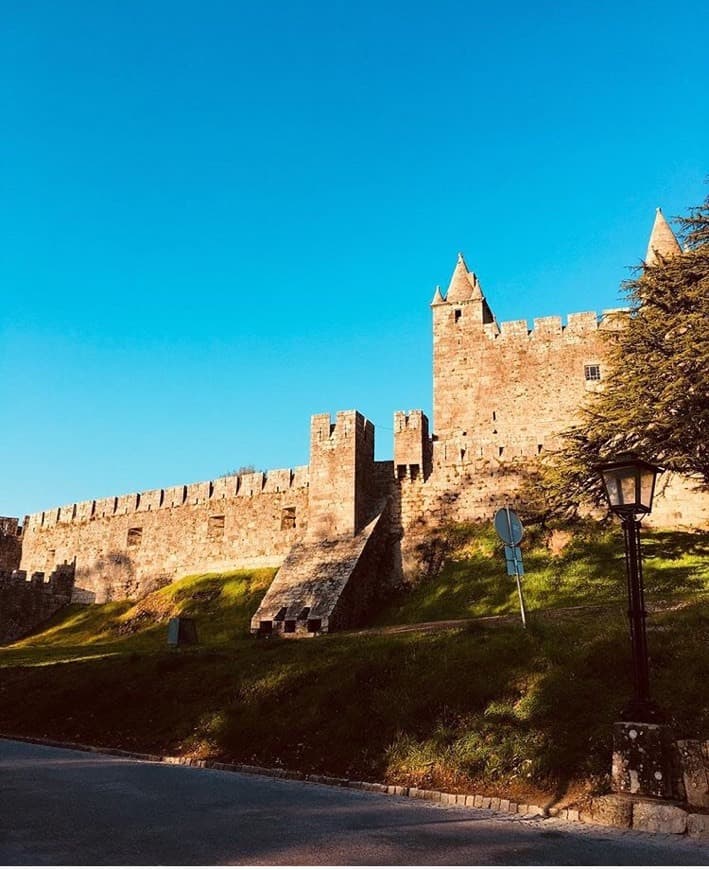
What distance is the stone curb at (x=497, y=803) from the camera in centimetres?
701

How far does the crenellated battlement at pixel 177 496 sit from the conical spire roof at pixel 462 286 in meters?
14.0

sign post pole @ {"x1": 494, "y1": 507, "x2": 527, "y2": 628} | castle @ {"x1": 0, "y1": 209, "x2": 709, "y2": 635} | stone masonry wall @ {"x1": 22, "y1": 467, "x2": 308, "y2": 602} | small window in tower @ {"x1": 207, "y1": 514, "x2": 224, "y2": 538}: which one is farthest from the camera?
small window in tower @ {"x1": 207, "y1": 514, "x2": 224, "y2": 538}

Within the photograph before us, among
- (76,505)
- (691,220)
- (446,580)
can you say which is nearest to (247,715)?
(446,580)

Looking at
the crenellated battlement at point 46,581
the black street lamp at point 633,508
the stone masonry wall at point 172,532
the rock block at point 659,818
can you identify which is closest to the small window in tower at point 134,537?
the stone masonry wall at point 172,532

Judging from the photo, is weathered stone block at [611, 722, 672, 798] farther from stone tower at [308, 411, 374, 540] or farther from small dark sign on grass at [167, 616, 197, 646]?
stone tower at [308, 411, 374, 540]

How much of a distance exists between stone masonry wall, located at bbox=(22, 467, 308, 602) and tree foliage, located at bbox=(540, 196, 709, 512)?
13.3 metres

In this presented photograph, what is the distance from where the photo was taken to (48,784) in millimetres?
8992

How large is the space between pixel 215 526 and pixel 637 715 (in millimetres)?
27326

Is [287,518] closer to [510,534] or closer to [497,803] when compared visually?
[510,534]

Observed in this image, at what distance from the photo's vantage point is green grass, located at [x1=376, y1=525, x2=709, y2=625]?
1977 cm

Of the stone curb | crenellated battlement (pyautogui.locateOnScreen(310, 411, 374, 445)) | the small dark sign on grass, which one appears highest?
crenellated battlement (pyautogui.locateOnScreen(310, 411, 374, 445))

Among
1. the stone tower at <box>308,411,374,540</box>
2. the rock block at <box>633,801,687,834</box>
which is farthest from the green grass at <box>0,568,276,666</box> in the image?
the rock block at <box>633,801,687,834</box>

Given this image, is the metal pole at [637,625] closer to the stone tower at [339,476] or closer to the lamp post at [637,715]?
the lamp post at [637,715]

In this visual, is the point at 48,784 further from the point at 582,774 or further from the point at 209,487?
the point at 209,487
